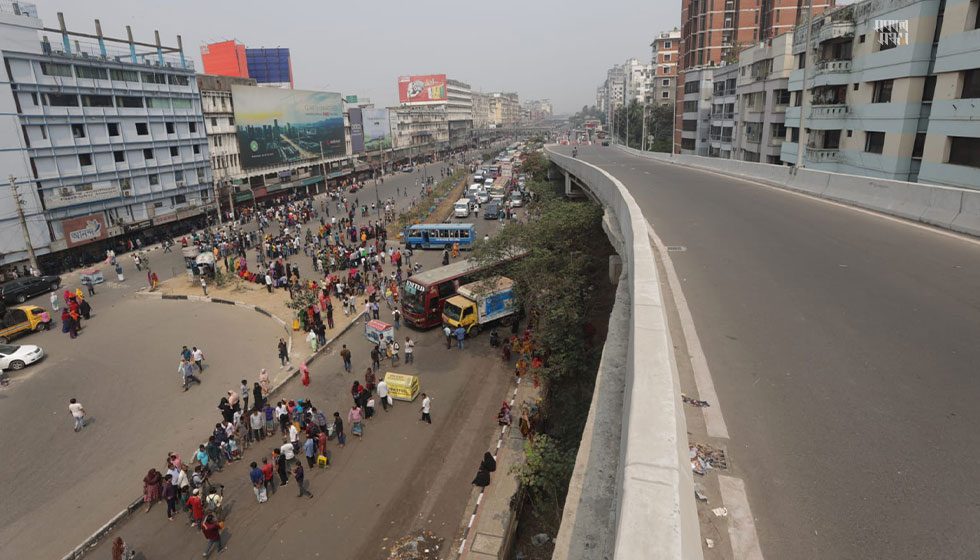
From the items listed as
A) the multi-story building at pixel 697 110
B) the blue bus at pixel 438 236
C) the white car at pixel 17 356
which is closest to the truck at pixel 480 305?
the blue bus at pixel 438 236

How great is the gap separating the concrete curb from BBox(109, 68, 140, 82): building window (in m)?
19.7

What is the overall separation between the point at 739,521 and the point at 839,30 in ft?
112

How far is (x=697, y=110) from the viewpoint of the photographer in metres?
64.6

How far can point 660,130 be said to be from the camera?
88500mm

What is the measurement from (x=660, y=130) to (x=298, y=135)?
5836cm

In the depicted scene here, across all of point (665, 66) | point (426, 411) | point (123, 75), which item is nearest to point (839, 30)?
point (426, 411)

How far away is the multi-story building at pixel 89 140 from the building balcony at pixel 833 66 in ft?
161

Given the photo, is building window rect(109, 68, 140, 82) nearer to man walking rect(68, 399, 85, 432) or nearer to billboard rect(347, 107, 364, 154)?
man walking rect(68, 399, 85, 432)

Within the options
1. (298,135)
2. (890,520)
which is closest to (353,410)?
(890,520)

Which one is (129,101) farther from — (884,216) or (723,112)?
(723,112)

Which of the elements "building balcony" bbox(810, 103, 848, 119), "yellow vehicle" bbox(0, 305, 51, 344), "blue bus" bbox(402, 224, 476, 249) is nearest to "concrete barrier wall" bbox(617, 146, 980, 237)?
"building balcony" bbox(810, 103, 848, 119)

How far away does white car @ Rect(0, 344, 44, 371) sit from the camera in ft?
71.2

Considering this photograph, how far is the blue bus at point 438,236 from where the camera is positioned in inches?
1564

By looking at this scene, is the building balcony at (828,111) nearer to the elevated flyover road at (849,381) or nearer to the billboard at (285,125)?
the elevated flyover road at (849,381)
